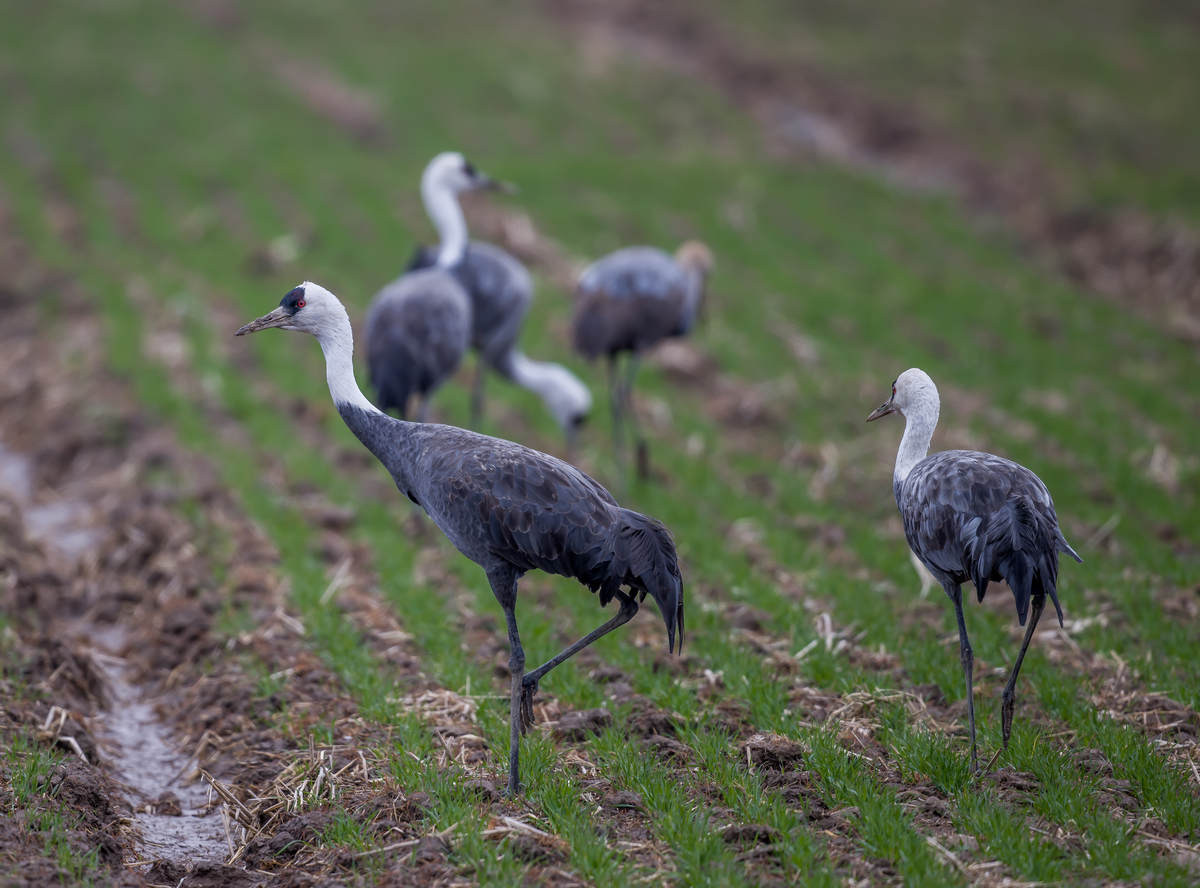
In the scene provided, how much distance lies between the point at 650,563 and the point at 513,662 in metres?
0.88

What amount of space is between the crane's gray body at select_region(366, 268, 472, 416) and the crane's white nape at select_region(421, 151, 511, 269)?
1278 mm

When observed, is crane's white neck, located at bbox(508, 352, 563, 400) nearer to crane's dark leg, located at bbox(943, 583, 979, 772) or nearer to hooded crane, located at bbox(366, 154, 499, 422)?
hooded crane, located at bbox(366, 154, 499, 422)

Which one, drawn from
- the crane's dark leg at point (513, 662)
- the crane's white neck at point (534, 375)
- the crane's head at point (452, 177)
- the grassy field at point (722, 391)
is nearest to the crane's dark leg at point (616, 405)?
the grassy field at point (722, 391)

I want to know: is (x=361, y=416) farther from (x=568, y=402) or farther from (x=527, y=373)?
(x=527, y=373)

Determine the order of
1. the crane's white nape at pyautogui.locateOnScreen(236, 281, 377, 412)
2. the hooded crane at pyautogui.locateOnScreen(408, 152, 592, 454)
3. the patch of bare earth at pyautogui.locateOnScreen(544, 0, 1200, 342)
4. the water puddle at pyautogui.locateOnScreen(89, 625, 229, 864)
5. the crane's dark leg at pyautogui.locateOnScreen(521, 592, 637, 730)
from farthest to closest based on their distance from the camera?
the patch of bare earth at pyautogui.locateOnScreen(544, 0, 1200, 342) < the hooded crane at pyautogui.locateOnScreen(408, 152, 592, 454) < the crane's white nape at pyautogui.locateOnScreen(236, 281, 377, 412) < the crane's dark leg at pyautogui.locateOnScreen(521, 592, 637, 730) < the water puddle at pyautogui.locateOnScreen(89, 625, 229, 864)

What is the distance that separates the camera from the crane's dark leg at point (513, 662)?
5.64 m

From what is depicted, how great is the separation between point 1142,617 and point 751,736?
317 cm

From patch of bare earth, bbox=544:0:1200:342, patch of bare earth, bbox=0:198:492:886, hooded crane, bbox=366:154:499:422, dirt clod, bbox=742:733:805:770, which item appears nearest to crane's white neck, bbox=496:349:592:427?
hooded crane, bbox=366:154:499:422

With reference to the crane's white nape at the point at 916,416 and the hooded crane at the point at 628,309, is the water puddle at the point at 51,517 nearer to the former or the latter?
the hooded crane at the point at 628,309

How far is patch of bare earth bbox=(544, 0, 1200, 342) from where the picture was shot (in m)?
17.3

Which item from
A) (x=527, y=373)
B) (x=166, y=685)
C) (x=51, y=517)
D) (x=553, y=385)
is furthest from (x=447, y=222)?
(x=166, y=685)

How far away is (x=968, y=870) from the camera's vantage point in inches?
192

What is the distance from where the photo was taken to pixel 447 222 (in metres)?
11.4

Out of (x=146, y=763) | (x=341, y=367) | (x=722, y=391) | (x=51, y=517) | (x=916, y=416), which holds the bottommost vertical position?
(x=51, y=517)
